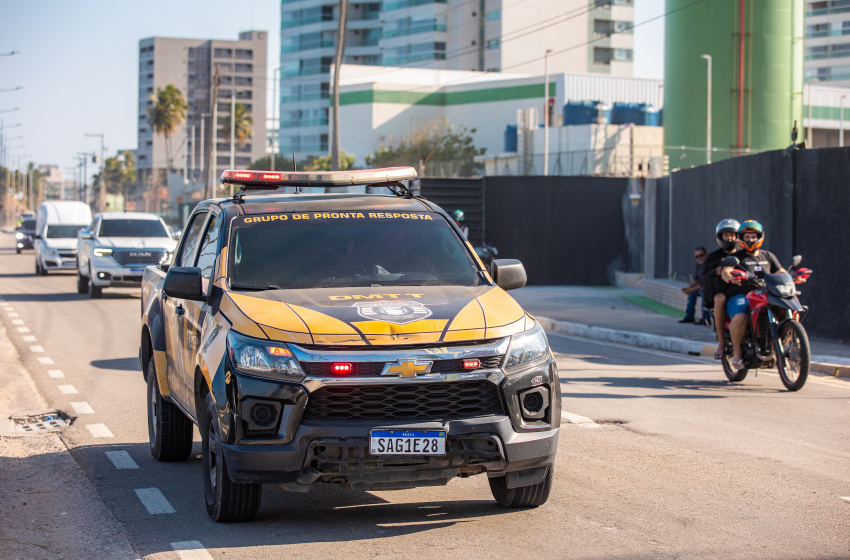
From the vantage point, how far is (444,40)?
119375 mm

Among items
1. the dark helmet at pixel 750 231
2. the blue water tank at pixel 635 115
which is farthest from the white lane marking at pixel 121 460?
the blue water tank at pixel 635 115

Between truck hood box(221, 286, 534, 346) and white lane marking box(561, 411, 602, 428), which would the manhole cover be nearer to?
truck hood box(221, 286, 534, 346)

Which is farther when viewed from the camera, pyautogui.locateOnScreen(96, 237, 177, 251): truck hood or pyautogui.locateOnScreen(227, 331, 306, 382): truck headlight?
pyautogui.locateOnScreen(96, 237, 177, 251): truck hood

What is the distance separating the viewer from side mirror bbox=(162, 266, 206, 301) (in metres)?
6.29

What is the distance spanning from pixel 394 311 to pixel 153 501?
2196 millimetres

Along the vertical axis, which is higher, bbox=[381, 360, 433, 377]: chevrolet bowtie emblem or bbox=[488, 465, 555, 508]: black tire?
bbox=[381, 360, 433, 377]: chevrolet bowtie emblem

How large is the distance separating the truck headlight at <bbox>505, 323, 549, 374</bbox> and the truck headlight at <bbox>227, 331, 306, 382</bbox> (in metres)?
1.07

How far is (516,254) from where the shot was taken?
2903 cm

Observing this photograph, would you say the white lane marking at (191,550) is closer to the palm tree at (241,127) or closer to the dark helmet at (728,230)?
the dark helmet at (728,230)

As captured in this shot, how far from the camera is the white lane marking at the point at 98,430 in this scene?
889 centimetres

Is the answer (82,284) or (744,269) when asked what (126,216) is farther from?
(744,269)

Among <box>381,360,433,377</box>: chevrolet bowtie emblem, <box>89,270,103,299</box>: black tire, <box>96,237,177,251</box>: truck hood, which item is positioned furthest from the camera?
<box>89,270,103,299</box>: black tire

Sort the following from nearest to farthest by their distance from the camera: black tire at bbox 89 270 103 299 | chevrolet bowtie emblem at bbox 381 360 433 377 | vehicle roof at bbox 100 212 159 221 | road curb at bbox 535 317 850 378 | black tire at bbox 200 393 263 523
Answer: chevrolet bowtie emblem at bbox 381 360 433 377 → black tire at bbox 200 393 263 523 → road curb at bbox 535 317 850 378 → black tire at bbox 89 270 103 299 → vehicle roof at bbox 100 212 159 221

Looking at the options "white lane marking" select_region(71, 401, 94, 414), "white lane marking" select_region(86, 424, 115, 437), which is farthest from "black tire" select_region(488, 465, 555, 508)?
"white lane marking" select_region(71, 401, 94, 414)
